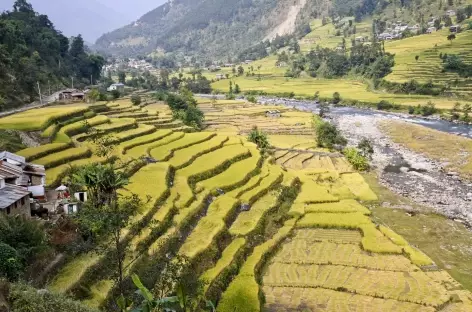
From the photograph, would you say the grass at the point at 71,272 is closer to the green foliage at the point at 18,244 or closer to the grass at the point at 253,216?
the green foliage at the point at 18,244

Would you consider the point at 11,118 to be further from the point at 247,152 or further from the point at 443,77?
the point at 443,77

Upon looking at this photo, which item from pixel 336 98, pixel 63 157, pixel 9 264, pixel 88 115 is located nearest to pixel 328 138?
pixel 88 115

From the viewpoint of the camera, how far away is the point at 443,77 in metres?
72.9

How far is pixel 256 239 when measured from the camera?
21.5m

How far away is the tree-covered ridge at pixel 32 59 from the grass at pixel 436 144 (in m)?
38.4

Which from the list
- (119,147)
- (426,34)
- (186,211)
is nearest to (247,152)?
(119,147)

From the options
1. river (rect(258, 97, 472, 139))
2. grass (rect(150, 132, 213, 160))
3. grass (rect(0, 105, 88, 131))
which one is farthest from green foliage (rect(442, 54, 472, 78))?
grass (rect(0, 105, 88, 131))

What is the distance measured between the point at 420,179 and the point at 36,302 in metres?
31.4

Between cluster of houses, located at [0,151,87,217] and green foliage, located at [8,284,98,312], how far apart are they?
5.30 meters

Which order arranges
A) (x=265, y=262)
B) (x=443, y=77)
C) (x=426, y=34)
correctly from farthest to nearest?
(x=426, y=34) → (x=443, y=77) → (x=265, y=262)

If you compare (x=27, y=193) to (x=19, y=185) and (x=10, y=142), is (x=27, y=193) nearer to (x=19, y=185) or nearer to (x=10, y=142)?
(x=19, y=185)

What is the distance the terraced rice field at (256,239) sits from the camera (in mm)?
16594

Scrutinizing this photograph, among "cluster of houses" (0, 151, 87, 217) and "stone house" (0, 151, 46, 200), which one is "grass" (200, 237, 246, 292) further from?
"stone house" (0, 151, 46, 200)

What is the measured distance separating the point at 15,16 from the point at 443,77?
66.4m
